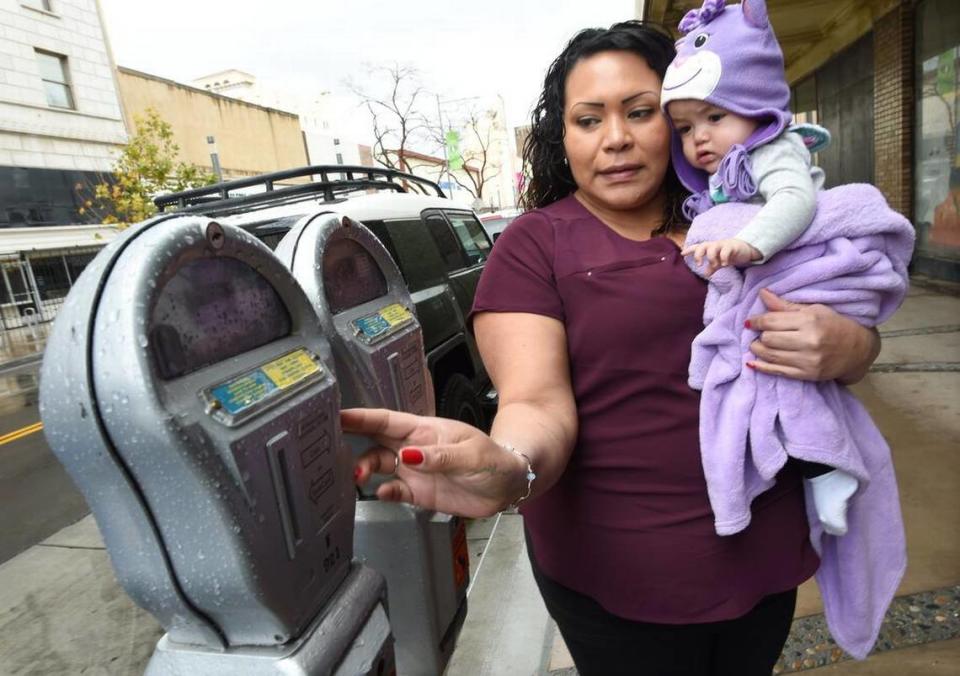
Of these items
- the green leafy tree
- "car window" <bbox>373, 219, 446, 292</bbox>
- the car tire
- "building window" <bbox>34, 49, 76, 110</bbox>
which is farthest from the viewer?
"building window" <bbox>34, 49, 76, 110</bbox>

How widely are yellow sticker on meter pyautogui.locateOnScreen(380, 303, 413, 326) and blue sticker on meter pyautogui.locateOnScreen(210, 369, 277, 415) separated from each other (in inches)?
27.2

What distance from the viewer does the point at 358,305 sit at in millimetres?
1657

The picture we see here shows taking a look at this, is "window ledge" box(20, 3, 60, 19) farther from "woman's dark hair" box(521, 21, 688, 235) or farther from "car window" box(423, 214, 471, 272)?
"woman's dark hair" box(521, 21, 688, 235)

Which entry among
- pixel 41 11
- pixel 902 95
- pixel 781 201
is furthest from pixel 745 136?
pixel 41 11

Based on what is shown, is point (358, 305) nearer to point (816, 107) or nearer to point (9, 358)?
point (816, 107)

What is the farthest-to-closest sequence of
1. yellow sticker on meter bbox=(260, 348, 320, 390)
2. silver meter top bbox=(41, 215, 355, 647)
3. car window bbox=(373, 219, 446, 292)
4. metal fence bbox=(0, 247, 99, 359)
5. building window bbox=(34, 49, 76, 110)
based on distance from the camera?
building window bbox=(34, 49, 76, 110)
metal fence bbox=(0, 247, 99, 359)
car window bbox=(373, 219, 446, 292)
yellow sticker on meter bbox=(260, 348, 320, 390)
silver meter top bbox=(41, 215, 355, 647)

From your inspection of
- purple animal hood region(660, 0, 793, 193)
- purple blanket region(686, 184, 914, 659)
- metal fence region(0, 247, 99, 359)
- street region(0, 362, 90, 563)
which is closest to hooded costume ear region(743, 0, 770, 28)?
purple animal hood region(660, 0, 793, 193)

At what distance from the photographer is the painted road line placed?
6.47 metres

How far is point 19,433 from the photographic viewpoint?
6.73 m

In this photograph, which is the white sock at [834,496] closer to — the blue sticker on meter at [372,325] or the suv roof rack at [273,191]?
the blue sticker on meter at [372,325]

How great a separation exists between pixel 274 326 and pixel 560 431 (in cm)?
54

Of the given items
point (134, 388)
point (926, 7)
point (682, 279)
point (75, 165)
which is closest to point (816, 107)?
→ point (926, 7)

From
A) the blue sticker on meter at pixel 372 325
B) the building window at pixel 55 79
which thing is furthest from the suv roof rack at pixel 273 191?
the building window at pixel 55 79

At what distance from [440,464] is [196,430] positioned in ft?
1.05
